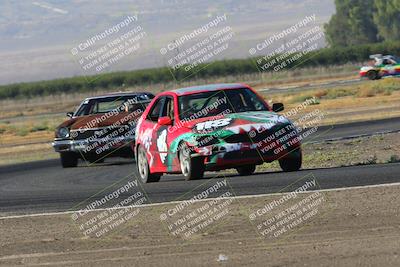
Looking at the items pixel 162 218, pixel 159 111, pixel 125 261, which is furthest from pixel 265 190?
pixel 125 261

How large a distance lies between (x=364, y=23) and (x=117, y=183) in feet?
473

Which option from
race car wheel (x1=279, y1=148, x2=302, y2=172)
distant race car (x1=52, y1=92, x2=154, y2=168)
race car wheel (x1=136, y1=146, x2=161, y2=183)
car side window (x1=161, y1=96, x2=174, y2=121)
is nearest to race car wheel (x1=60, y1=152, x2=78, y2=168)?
distant race car (x1=52, y1=92, x2=154, y2=168)

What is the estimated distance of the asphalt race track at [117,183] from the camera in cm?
1523

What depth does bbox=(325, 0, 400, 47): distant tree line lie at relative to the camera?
152 m

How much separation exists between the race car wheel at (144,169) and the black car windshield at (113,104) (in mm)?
5949

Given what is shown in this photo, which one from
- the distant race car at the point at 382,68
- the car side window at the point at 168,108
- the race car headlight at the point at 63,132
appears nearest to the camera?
the car side window at the point at 168,108

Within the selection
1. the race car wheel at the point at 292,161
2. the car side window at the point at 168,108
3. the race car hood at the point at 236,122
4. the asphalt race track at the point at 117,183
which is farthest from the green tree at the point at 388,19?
the race car hood at the point at 236,122

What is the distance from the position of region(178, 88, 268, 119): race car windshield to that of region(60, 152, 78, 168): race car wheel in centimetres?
804

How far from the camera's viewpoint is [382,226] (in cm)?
1095

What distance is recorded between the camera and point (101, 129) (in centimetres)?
2439

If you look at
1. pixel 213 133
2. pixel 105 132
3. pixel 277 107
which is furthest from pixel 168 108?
pixel 105 132

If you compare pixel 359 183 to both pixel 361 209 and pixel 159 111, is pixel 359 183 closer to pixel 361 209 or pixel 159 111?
pixel 361 209

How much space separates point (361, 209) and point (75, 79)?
344 ft

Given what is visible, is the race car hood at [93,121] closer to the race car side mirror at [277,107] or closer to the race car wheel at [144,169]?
the race car wheel at [144,169]
